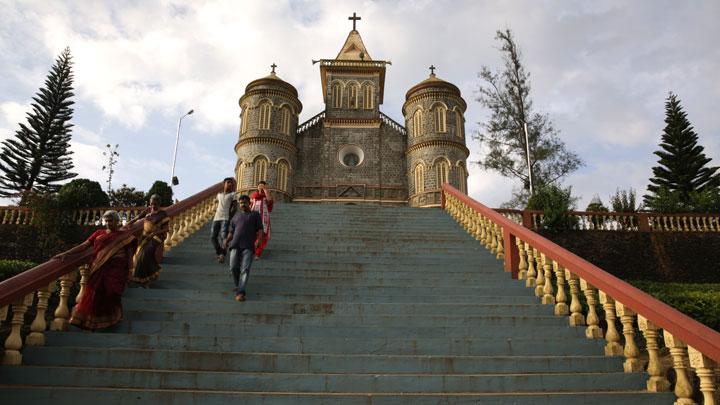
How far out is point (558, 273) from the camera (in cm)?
554

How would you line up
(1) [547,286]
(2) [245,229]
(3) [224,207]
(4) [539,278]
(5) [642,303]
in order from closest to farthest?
(5) [642,303] → (1) [547,286] → (4) [539,278] → (2) [245,229] → (3) [224,207]

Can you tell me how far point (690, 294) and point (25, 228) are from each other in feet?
65.8

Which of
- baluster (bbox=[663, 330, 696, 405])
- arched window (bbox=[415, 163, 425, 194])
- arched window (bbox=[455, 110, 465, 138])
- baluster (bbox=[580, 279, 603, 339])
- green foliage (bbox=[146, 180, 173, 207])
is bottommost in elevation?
baluster (bbox=[663, 330, 696, 405])

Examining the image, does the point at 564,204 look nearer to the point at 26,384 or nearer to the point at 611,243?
the point at 611,243

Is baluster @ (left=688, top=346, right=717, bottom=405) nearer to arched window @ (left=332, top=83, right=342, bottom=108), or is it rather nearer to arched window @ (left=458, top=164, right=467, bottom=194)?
arched window @ (left=458, top=164, right=467, bottom=194)

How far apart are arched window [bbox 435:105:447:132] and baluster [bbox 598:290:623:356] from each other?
72.6ft

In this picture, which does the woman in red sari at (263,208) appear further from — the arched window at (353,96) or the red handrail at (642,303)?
the arched window at (353,96)

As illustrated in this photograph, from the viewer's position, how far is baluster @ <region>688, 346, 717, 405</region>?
324 cm

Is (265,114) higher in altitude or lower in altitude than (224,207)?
higher

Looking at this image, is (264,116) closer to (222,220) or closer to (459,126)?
(459,126)

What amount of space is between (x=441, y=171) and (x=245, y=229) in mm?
19985

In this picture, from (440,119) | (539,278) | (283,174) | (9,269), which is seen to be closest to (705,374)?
(539,278)

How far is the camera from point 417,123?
26.8 m

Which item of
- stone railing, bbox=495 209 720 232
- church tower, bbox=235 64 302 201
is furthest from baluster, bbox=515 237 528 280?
church tower, bbox=235 64 302 201
